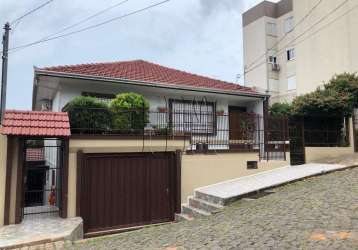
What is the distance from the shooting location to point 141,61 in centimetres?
1895

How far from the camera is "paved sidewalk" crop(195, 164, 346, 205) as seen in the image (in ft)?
31.7

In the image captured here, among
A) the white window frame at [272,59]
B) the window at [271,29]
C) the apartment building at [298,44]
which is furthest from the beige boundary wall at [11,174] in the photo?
the window at [271,29]

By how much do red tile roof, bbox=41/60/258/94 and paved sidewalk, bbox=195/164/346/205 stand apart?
4959 millimetres

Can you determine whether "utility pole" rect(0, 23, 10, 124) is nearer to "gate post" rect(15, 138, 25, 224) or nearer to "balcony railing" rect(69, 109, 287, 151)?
"gate post" rect(15, 138, 25, 224)

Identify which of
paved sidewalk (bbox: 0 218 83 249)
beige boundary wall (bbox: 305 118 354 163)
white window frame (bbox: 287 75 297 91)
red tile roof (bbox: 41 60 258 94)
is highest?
white window frame (bbox: 287 75 297 91)

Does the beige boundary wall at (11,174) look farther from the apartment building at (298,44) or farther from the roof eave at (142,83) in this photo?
the apartment building at (298,44)

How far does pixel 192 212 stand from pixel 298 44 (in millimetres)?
20691

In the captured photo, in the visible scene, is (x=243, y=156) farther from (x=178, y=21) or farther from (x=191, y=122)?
(x=178, y=21)

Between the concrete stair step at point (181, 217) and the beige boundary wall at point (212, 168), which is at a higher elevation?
the beige boundary wall at point (212, 168)

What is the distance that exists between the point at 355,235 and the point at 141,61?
1557 centimetres

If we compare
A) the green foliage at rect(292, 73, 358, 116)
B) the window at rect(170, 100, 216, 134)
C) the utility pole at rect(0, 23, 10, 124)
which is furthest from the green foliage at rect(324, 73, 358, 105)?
the utility pole at rect(0, 23, 10, 124)

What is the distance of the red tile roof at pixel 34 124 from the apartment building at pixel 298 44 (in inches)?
753

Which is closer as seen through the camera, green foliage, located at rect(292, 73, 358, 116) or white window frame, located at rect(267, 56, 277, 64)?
green foliage, located at rect(292, 73, 358, 116)

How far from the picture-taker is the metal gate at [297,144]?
1339cm
